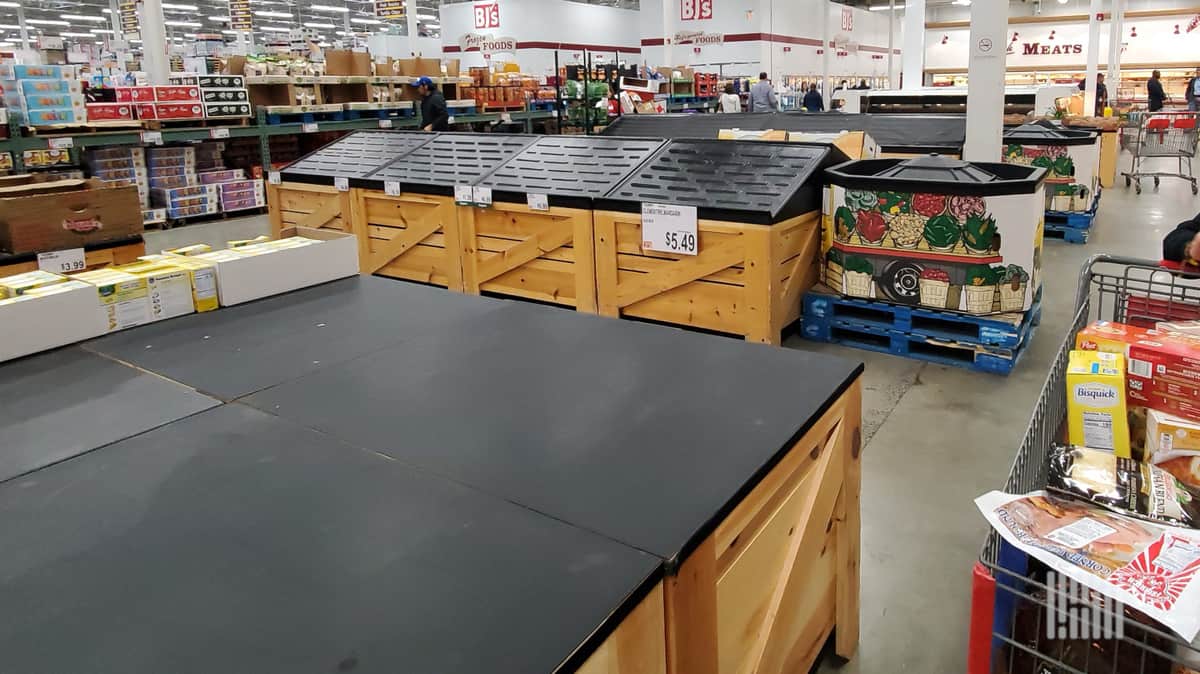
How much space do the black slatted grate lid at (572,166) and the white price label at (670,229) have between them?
1.24ft

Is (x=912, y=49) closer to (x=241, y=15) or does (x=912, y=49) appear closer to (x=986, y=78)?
(x=986, y=78)

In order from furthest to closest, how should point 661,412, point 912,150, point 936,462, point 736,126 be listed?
point 736,126 < point 912,150 < point 936,462 < point 661,412

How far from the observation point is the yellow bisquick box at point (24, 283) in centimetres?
213

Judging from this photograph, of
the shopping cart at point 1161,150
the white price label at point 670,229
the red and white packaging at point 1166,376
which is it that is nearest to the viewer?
the red and white packaging at point 1166,376

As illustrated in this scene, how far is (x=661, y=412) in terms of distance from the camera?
158 cm

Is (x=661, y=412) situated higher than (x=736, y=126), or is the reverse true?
(x=736, y=126)

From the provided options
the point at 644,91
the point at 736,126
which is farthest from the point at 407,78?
the point at 736,126

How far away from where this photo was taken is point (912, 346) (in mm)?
4285

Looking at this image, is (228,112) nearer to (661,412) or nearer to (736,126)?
(736,126)

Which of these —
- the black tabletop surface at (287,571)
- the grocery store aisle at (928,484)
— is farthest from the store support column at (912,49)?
the black tabletop surface at (287,571)

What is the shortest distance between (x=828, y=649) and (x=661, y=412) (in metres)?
0.95

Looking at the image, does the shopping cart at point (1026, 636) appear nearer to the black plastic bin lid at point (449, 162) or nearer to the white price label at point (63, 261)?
the black plastic bin lid at point (449, 162)

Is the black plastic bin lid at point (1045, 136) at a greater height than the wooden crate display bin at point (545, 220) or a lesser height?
greater

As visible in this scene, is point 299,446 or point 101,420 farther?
point 101,420
